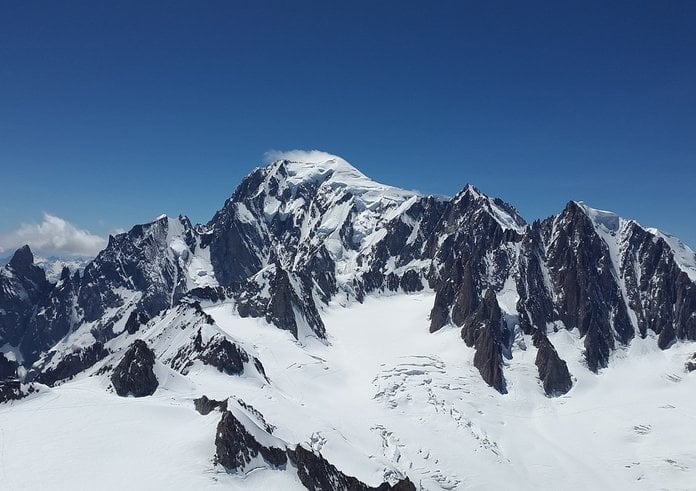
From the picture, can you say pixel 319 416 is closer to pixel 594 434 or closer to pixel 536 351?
pixel 594 434

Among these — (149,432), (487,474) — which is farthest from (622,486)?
(149,432)

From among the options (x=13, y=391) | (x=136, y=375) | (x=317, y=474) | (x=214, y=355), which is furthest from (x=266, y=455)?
(x=214, y=355)

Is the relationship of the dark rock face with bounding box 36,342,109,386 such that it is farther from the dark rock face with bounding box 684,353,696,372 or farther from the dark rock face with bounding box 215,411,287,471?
the dark rock face with bounding box 684,353,696,372

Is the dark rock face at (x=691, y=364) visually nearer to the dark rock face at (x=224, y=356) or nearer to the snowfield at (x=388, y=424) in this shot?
the snowfield at (x=388, y=424)

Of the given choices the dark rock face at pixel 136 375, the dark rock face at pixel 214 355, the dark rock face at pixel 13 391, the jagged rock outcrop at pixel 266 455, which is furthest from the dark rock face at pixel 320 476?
the dark rock face at pixel 214 355

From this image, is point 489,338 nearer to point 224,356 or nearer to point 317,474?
point 224,356

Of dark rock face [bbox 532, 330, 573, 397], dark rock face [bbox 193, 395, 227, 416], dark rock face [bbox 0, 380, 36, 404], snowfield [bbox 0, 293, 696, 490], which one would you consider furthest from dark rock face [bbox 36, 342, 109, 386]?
dark rock face [bbox 532, 330, 573, 397]
